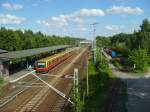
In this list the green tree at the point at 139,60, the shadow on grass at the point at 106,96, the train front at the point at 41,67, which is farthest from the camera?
the green tree at the point at 139,60

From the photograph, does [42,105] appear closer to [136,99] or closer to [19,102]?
[19,102]

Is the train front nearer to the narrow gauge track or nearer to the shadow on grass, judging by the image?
the shadow on grass

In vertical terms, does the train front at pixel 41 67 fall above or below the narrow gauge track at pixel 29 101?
above

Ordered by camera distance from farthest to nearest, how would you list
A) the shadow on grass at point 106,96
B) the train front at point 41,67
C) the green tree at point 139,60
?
the green tree at point 139,60 < the train front at point 41,67 < the shadow on grass at point 106,96

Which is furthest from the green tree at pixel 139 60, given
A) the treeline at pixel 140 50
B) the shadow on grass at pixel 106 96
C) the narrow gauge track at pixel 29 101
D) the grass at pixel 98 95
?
the narrow gauge track at pixel 29 101

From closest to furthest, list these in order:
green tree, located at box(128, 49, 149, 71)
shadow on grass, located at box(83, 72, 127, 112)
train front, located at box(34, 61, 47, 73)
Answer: shadow on grass, located at box(83, 72, 127, 112), train front, located at box(34, 61, 47, 73), green tree, located at box(128, 49, 149, 71)

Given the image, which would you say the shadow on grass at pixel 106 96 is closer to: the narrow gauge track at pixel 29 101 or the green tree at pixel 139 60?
the narrow gauge track at pixel 29 101

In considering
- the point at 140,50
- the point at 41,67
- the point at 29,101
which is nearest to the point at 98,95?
the point at 29,101

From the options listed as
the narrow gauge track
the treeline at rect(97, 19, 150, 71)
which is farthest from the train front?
the treeline at rect(97, 19, 150, 71)

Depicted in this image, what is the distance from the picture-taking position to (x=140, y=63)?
53.4 m

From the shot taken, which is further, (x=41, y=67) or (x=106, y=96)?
(x=41, y=67)

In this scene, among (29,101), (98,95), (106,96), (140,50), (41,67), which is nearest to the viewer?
(29,101)

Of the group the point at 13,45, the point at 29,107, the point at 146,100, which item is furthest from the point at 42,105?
the point at 13,45

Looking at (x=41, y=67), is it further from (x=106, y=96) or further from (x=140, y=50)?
(x=106, y=96)
